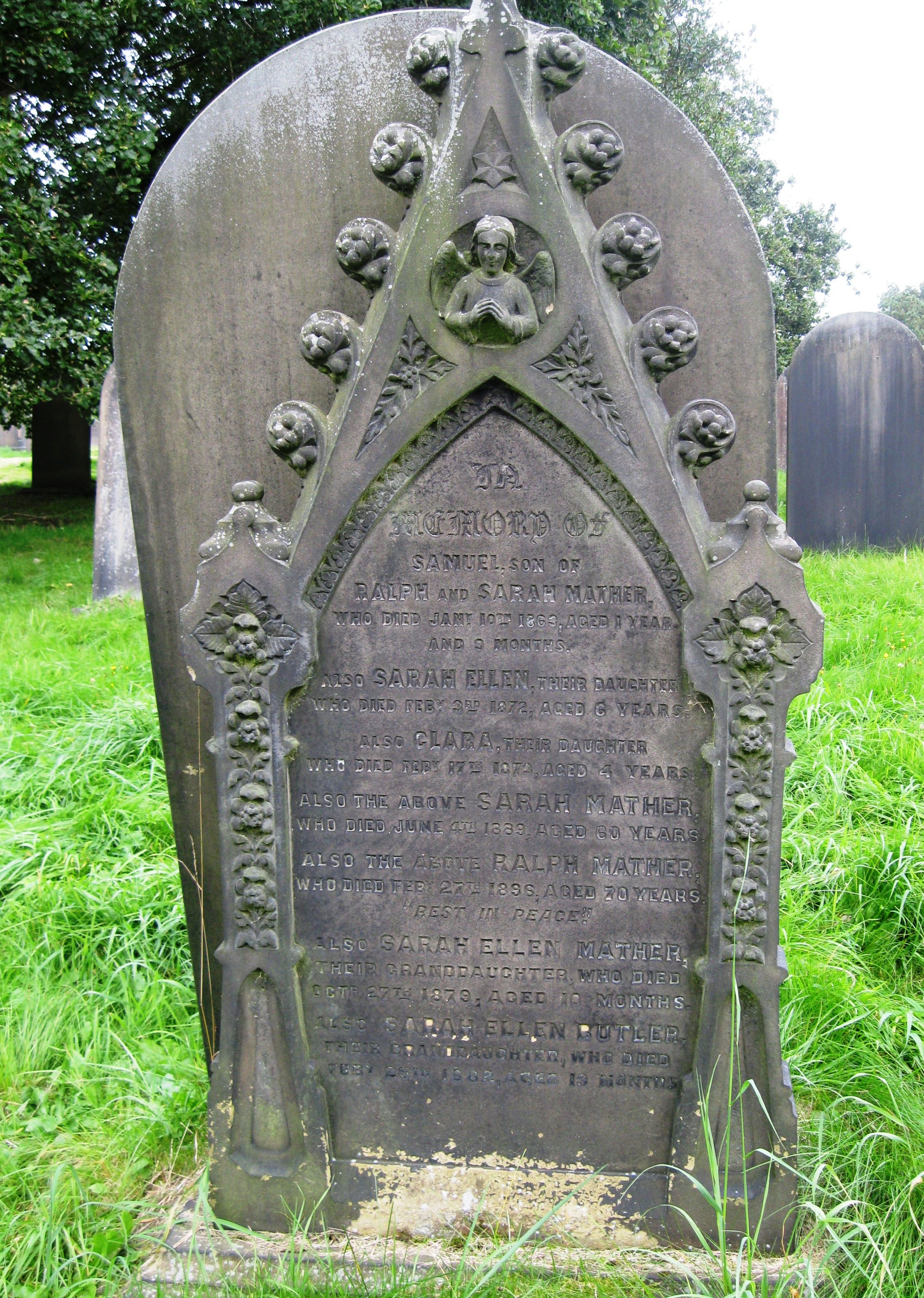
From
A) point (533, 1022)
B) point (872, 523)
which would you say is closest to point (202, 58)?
point (872, 523)

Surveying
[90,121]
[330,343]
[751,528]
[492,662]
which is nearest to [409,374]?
[330,343]

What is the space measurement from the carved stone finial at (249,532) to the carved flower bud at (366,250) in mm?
532

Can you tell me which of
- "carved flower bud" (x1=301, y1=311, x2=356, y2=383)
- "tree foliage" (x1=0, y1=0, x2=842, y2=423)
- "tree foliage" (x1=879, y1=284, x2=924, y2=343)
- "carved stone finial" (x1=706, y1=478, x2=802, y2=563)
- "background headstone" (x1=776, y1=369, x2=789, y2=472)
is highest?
"tree foliage" (x1=879, y1=284, x2=924, y2=343)

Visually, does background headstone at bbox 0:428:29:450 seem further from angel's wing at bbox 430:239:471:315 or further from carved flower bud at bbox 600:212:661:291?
carved flower bud at bbox 600:212:661:291

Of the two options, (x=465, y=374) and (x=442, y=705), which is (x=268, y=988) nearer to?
(x=442, y=705)

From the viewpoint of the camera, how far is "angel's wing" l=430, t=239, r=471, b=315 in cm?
216

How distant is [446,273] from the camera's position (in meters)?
2.19

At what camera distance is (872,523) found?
9.23m

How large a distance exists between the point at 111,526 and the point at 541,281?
249 inches

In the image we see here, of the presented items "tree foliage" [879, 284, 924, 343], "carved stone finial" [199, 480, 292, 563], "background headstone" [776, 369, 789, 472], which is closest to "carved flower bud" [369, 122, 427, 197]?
"carved stone finial" [199, 480, 292, 563]

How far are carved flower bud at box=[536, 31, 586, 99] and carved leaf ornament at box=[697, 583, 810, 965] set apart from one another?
118 centimetres

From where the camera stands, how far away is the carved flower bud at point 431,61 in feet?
6.94

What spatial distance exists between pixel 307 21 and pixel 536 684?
31.8 feet

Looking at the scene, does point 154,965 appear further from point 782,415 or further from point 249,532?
point 782,415
